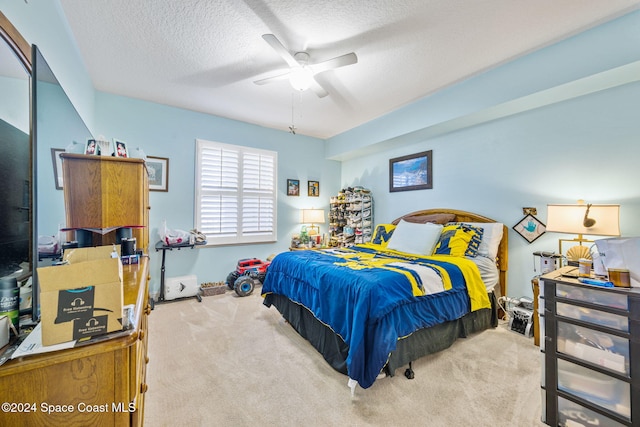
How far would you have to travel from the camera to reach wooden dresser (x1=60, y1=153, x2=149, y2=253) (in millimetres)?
1695

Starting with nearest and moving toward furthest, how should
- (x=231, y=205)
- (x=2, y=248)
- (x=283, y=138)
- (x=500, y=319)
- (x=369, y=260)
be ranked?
(x=2, y=248) → (x=369, y=260) → (x=500, y=319) → (x=231, y=205) → (x=283, y=138)

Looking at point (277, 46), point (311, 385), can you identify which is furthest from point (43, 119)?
point (311, 385)

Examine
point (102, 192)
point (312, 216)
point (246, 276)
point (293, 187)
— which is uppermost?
point (293, 187)

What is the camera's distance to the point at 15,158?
3.28 ft

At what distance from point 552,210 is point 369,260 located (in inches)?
67.9

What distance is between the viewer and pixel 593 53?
2.15m

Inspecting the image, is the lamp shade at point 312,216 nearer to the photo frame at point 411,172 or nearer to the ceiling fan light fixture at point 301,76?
the photo frame at point 411,172

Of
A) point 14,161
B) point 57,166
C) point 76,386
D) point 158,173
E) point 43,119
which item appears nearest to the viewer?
point 76,386

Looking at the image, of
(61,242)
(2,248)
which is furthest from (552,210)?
(61,242)

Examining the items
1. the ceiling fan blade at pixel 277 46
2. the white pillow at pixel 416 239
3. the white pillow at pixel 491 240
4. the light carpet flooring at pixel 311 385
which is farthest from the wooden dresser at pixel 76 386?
the white pillow at pixel 491 240

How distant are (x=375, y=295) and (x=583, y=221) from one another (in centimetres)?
193

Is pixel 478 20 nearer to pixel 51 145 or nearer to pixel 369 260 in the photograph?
pixel 369 260

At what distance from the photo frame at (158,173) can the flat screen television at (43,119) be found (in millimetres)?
2218

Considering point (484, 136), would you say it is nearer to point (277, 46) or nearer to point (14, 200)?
point (277, 46)
